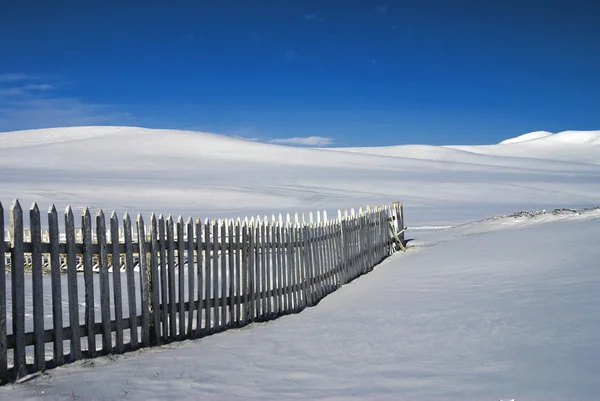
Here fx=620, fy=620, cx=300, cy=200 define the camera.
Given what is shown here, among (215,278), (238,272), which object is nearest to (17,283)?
(215,278)

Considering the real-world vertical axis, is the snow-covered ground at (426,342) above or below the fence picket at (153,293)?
below

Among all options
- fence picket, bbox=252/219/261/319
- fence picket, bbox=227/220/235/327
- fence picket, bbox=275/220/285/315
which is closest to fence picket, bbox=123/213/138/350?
fence picket, bbox=227/220/235/327

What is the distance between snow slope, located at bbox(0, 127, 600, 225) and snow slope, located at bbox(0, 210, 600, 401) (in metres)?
24.1

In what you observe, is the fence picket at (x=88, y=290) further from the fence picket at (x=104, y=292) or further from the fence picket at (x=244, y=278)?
the fence picket at (x=244, y=278)

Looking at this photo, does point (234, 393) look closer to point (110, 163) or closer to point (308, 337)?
point (308, 337)

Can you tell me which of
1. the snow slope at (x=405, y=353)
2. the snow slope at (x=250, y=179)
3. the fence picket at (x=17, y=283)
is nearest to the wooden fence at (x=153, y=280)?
the fence picket at (x=17, y=283)

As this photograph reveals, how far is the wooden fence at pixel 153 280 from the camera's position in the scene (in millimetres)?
5555

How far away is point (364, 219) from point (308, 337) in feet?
23.6

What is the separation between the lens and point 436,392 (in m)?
4.75

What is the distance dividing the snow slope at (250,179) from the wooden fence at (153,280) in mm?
23234

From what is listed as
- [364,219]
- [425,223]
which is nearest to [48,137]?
[425,223]

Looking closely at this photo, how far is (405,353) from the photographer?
6.14 metres

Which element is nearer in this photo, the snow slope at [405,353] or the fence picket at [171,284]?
the snow slope at [405,353]

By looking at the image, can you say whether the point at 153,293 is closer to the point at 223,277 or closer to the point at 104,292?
the point at 104,292
